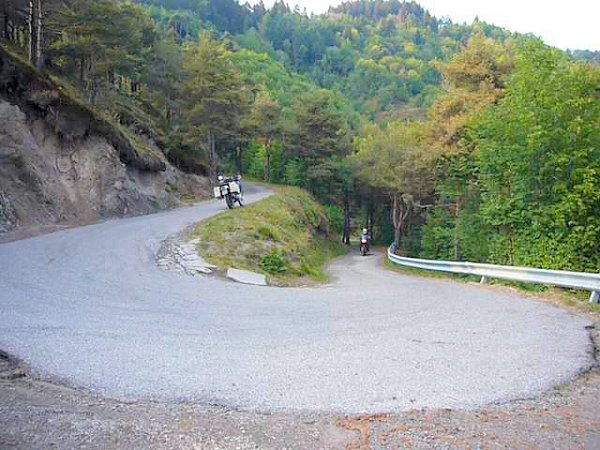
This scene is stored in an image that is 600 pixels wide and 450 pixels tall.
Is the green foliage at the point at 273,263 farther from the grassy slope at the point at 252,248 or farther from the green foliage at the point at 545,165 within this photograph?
the green foliage at the point at 545,165

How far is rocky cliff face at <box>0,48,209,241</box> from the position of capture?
53.0 ft

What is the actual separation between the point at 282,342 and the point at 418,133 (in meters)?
27.2

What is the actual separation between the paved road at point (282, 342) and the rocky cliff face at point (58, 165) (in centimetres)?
765

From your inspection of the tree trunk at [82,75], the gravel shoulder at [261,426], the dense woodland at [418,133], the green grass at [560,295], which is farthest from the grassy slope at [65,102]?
the green grass at [560,295]

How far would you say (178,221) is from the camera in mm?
18672

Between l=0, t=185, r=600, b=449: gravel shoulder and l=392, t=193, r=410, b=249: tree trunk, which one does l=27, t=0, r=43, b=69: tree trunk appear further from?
l=392, t=193, r=410, b=249: tree trunk

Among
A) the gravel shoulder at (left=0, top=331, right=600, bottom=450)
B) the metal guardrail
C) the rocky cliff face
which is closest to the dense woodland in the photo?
the metal guardrail

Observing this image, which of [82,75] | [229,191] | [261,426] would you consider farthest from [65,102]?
[261,426]

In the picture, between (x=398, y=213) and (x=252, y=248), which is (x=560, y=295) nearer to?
(x=252, y=248)

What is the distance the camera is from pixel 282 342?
5656 millimetres

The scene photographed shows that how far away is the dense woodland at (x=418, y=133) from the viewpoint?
13227 millimetres

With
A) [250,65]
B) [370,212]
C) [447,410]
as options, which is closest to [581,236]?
[447,410]

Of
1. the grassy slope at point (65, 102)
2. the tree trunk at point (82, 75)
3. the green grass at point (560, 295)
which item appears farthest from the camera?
the tree trunk at point (82, 75)

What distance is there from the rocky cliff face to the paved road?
7654mm
